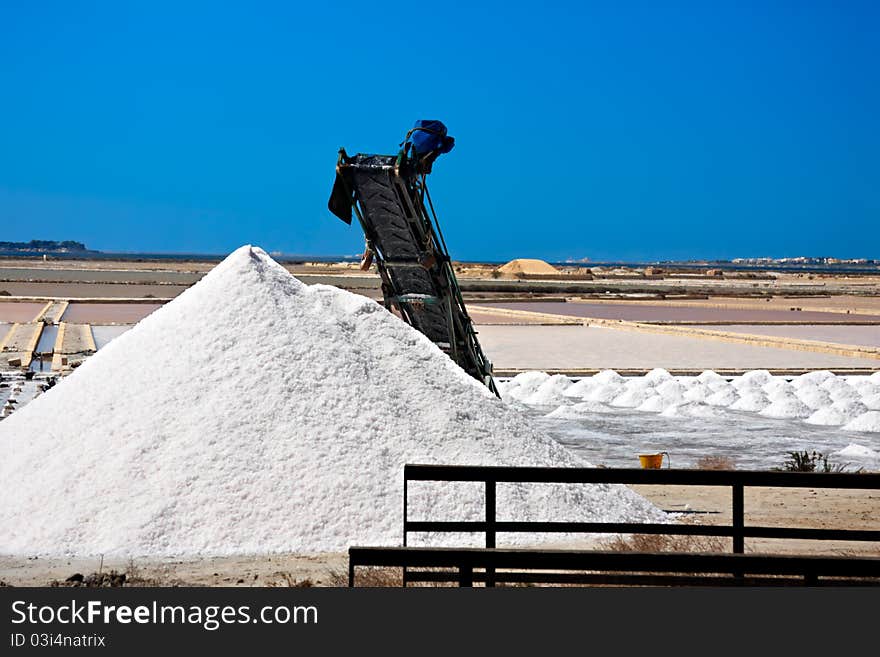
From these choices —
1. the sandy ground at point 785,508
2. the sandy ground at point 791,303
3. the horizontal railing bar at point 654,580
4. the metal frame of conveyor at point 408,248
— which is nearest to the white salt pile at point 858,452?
the sandy ground at point 785,508

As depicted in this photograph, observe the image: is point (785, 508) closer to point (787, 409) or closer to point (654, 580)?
point (654, 580)

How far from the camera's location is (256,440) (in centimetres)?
677

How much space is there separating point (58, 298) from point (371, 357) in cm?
3500

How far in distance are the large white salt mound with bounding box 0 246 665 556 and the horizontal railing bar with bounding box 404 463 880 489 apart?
3.79 feet

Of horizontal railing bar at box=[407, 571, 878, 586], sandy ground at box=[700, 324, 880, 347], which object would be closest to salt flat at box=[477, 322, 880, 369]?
sandy ground at box=[700, 324, 880, 347]

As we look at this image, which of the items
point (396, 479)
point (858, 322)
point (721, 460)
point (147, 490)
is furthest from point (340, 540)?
point (858, 322)

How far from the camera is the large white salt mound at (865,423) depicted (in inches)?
510

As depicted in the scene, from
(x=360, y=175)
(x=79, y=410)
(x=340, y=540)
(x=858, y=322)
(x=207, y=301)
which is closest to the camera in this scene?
(x=340, y=540)

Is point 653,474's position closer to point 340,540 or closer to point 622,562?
point 622,562

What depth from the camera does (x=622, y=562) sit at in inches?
158

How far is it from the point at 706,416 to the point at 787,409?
1164 millimetres

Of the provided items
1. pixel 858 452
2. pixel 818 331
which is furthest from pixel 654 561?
pixel 818 331

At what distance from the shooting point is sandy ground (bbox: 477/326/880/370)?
20.2 metres

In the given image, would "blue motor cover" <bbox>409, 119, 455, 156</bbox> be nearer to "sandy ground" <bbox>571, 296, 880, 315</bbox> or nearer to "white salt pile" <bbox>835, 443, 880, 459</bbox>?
"white salt pile" <bbox>835, 443, 880, 459</bbox>
